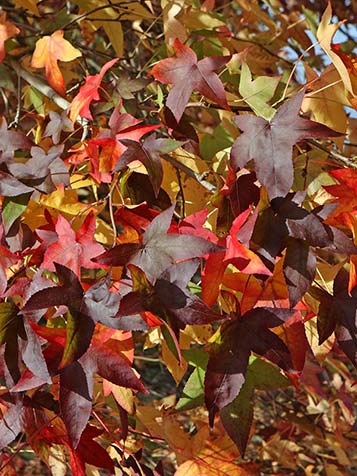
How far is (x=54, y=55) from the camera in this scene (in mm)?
1363

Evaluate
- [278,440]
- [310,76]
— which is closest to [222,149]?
[310,76]

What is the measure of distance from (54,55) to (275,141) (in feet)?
1.93

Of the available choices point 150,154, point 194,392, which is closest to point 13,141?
point 150,154

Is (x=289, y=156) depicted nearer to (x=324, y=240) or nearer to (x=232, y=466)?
(x=324, y=240)

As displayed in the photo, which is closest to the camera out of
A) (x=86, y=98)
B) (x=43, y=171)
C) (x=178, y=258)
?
(x=178, y=258)

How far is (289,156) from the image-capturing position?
90cm

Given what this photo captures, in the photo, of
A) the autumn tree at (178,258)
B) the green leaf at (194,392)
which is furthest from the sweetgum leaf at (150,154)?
the green leaf at (194,392)

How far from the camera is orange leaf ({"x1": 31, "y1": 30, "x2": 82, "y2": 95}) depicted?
1.34m

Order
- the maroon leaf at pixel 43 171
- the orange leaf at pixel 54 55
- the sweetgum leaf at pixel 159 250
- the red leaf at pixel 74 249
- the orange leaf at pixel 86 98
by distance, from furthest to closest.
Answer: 1. the orange leaf at pixel 54 55
2. the orange leaf at pixel 86 98
3. the maroon leaf at pixel 43 171
4. the red leaf at pixel 74 249
5. the sweetgum leaf at pixel 159 250

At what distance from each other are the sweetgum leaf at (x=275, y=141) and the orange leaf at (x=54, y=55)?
50cm

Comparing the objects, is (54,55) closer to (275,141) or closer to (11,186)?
(11,186)

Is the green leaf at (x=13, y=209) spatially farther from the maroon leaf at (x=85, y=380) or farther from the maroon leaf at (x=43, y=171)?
the maroon leaf at (x=85, y=380)

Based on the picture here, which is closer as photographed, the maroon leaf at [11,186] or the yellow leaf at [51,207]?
the maroon leaf at [11,186]

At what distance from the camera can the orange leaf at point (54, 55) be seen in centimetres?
134
